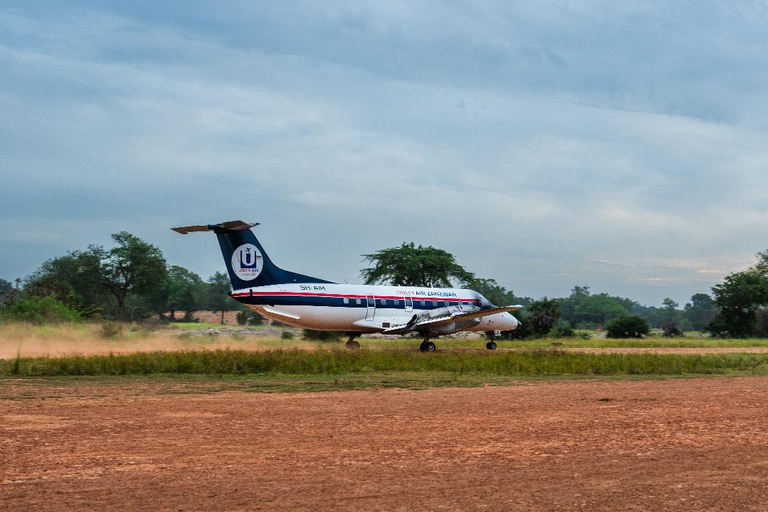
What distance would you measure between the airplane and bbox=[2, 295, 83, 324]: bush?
9899mm

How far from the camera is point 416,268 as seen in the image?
58.0m

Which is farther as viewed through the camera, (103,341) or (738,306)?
(738,306)

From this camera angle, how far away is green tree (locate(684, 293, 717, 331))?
146 metres

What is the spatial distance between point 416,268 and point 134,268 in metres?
21.7

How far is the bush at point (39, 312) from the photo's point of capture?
36250mm

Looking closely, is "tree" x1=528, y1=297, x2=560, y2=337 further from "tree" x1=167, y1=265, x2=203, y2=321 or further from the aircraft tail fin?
"tree" x1=167, y1=265, x2=203, y2=321

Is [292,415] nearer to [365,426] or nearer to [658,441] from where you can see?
[365,426]

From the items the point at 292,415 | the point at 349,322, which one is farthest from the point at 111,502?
the point at 349,322

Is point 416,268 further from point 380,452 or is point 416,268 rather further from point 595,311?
point 595,311

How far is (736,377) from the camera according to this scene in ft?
70.7

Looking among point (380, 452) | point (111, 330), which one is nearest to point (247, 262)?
point (111, 330)

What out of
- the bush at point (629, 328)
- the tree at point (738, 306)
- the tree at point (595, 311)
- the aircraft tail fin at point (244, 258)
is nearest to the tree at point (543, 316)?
the bush at point (629, 328)

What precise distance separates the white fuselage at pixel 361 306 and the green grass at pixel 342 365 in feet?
21.0

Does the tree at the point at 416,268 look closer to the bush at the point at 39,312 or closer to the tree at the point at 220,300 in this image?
the bush at the point at 39,312
